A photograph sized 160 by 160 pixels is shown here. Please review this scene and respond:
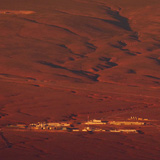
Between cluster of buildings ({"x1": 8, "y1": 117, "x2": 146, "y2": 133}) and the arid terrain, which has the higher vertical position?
cluster of buildings ({"x1": 8, "y1": 117, "x2": 146, "y2": 133})

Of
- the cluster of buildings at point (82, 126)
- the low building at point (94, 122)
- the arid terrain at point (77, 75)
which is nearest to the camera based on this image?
the arid terrain at point (77, 75)

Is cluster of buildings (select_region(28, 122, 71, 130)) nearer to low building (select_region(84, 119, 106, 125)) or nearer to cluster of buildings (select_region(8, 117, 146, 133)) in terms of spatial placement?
cluster of buildings (select_region(8, 117, 146, 133))

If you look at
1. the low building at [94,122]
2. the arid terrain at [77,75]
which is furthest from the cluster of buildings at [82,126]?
the arid terrain at [77,75]

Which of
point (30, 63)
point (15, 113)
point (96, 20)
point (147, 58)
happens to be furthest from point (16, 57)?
point (96, 20)

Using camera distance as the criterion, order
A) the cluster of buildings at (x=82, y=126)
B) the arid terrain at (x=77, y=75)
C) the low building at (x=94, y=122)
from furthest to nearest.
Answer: the low building at (x=94, y=122) → the cluster of buildings at (x=82, y=126) → the arid terrain at (x=77, y=75)

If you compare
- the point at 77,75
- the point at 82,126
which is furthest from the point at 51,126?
the point at 77,75

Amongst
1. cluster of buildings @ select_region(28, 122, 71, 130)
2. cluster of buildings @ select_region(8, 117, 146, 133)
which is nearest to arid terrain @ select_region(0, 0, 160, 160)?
cluster of buildings @ select_region(8, 117, 146, 133)

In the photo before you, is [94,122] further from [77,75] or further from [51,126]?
[77,75]

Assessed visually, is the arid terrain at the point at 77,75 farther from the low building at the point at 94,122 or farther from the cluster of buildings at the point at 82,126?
the low building at the point at 94,122

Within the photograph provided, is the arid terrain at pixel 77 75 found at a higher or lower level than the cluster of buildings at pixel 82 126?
lower
